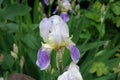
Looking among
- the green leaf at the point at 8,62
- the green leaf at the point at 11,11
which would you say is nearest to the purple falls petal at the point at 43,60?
the green leaf at the point at 11,11

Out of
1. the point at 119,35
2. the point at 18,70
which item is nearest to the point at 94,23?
the point at 119,35

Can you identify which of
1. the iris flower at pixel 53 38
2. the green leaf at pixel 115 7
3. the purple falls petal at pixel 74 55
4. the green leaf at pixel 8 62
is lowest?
the green leaf at pixel 115 7

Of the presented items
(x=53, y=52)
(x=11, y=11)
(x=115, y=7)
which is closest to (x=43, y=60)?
(x=11, y=11)

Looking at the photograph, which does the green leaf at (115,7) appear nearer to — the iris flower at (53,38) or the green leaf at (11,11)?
the green leaf at (11,11)

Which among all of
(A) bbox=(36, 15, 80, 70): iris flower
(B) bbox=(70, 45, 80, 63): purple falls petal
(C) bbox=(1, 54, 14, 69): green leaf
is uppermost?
(A) bbox=(36, 15, 80, 70): iris flower

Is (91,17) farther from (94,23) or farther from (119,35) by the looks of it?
(119,35)

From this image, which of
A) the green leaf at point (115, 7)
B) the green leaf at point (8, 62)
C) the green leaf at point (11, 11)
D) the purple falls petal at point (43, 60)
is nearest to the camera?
the purple falls petal at point (43, 60)

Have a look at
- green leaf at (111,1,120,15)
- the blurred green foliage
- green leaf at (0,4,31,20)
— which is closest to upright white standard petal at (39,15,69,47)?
the blurred green foliage

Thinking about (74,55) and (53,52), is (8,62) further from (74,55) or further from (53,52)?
(74,55)

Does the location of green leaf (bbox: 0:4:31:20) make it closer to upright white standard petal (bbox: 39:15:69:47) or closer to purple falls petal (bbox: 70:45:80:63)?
upright white standard petal (bbox: 39:15:69:47)
